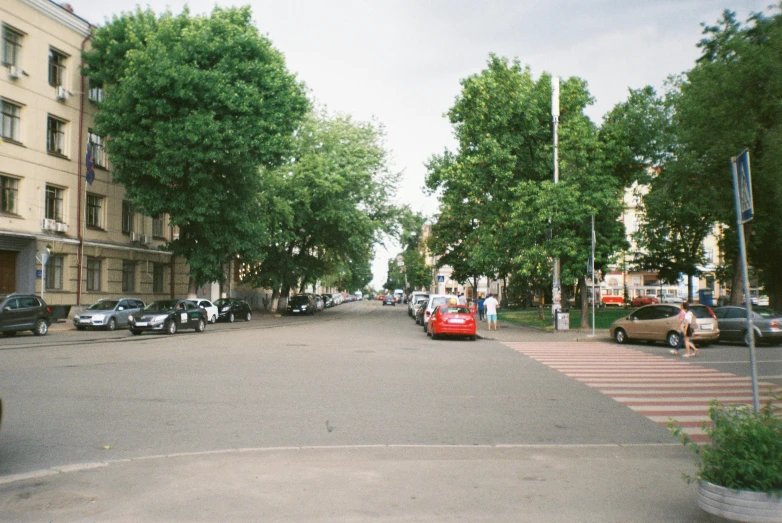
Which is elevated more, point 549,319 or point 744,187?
point 744,187

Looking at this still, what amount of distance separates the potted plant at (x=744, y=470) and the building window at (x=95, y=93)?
3671cm

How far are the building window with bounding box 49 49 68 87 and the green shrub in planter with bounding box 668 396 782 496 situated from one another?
35.9 meters

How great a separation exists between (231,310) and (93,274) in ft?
26.3

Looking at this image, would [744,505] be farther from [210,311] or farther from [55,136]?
[55,136]

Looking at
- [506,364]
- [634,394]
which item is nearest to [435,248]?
[506,364]

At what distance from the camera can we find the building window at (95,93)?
117 ft

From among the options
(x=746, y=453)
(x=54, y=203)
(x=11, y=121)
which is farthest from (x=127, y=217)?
(x=746, y=453)

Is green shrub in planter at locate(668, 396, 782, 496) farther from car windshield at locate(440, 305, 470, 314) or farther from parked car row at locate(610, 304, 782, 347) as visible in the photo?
car windshield at locate(440, 305, 470, 314)

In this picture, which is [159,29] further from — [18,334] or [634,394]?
[634,394]

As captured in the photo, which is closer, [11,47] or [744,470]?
[744,470]

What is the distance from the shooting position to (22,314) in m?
24.6

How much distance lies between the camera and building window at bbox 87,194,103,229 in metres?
36.2

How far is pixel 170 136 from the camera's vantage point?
30.2 m

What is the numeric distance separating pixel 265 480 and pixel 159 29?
1187 inches
